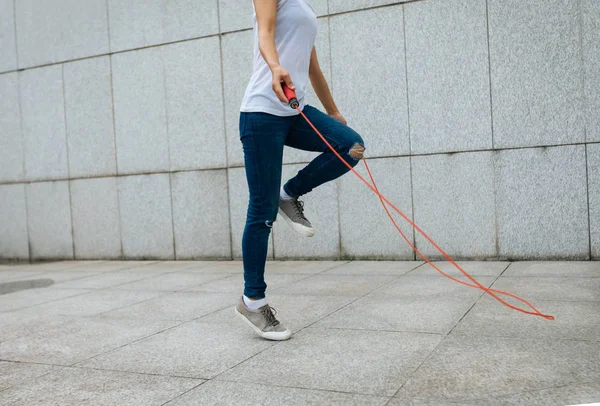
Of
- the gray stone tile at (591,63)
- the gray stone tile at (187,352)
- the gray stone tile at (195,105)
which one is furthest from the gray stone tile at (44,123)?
the gray stone tile at (591,63)

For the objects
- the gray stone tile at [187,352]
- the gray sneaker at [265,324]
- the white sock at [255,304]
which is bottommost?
the gray stone tile at [187,352]

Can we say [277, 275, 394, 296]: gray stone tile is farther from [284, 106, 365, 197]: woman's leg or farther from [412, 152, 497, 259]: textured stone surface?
[284, 106, 365, 197]: woman's leg

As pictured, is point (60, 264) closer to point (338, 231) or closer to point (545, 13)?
point (338, 231)

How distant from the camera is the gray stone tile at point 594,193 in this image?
224 inches

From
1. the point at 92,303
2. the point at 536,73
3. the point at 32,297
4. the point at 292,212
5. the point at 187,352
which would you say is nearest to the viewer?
the point at 187,352

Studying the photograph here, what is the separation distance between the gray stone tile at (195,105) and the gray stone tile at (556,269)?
3.52 meters

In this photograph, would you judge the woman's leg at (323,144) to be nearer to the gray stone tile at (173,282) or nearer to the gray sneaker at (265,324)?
the gray sneaker at (265,324)

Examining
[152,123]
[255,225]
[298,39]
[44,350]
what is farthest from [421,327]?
[152,123]

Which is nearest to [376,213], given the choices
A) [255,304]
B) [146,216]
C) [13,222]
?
[146,216]

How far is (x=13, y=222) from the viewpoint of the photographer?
29.1 feet

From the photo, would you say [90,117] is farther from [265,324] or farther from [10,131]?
[265,324]

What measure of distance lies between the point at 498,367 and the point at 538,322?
0.89 m

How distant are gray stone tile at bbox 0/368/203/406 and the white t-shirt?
1495 mm

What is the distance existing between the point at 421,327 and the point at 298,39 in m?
1.78
